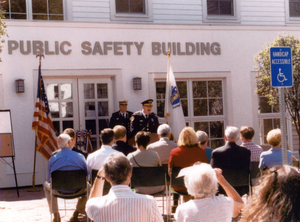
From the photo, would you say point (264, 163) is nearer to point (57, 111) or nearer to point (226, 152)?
point (226, 152)

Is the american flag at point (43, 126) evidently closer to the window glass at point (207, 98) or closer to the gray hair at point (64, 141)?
the gray hair at point (64, 141)

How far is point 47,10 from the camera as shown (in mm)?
11984

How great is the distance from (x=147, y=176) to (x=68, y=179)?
3.33 feet

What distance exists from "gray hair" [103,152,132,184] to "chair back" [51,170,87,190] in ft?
9.74

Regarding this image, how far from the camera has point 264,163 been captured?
677 cm

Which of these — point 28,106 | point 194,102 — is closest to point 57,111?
point 28,106

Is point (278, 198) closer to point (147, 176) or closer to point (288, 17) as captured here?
point (147, 176)

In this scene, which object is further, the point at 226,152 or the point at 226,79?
the point at 226,79

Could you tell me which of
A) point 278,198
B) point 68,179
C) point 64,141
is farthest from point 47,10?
point 278,198

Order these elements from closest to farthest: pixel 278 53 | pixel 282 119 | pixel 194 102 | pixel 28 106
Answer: pixel 282 119
pixel 278 53
pixel 28 106
pixel 194 102

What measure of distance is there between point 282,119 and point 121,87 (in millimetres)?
6062

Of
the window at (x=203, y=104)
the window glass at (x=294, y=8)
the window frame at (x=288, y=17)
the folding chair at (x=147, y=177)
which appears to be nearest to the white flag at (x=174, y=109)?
the window at (x=203, y=104)

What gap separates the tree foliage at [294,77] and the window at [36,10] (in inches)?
187

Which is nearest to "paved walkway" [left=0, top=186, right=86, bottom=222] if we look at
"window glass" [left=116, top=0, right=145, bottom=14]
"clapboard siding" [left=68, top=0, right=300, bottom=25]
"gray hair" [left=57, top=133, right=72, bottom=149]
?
"gray hair" [left=57, top=133, right=72, bottom=149]
